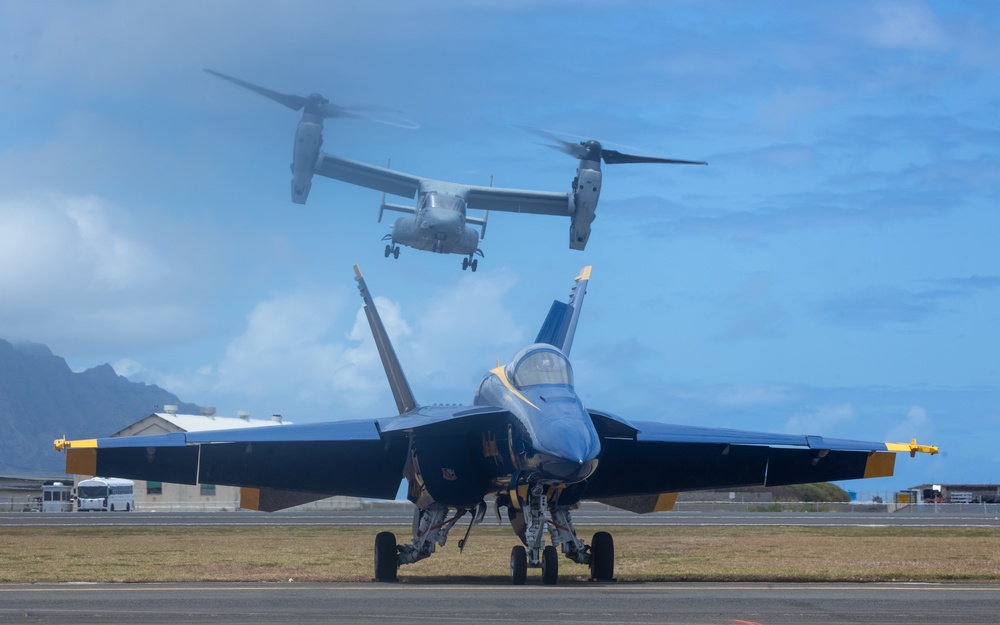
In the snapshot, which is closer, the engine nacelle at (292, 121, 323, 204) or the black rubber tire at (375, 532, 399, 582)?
the black rubber tire at (375, 532, 399, 582)

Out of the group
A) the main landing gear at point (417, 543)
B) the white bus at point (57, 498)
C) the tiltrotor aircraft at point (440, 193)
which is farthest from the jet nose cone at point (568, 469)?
the white bus at point (57, 498)

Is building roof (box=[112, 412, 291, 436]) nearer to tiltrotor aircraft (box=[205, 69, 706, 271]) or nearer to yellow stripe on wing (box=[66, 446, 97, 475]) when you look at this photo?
tiltrotor aircraft (box=[205, 69, 706, 271])

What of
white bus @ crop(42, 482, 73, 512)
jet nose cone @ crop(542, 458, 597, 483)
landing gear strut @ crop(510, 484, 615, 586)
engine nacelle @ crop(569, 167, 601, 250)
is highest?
engine nacelle @ crop(569, 167, 601, 250)

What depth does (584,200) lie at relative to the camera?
4372cm

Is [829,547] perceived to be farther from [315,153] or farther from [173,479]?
[315,153]

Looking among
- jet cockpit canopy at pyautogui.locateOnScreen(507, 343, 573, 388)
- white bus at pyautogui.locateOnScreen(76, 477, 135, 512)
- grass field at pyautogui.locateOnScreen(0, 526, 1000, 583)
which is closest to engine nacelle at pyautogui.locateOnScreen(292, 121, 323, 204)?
grass field at pyautogui.locateOnScreen(0, 526, 1000, 583)

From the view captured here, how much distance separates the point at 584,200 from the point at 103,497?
127 feet

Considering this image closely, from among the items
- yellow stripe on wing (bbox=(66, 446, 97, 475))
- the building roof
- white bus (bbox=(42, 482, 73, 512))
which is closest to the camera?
yellow stripe on wing (bbox=(66, 446, 97, 475))

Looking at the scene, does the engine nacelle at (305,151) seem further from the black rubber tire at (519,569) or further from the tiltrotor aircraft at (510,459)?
the black rubber tire at (519,569)

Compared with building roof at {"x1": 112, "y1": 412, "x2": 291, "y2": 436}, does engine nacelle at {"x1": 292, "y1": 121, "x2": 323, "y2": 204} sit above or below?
above

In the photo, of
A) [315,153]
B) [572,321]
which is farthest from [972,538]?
[315,153]

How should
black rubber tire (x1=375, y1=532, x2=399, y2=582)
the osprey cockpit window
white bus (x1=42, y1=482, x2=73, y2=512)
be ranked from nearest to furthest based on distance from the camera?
the osprey cockpit window
black rubber tire (x1=375, y1=532, x2=399, y2=582)
white bus (x1=42, y1=482, x2=73, y2=512)

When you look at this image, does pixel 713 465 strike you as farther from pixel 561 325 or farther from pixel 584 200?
pixel 584 200

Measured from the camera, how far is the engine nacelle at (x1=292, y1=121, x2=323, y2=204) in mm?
39344
